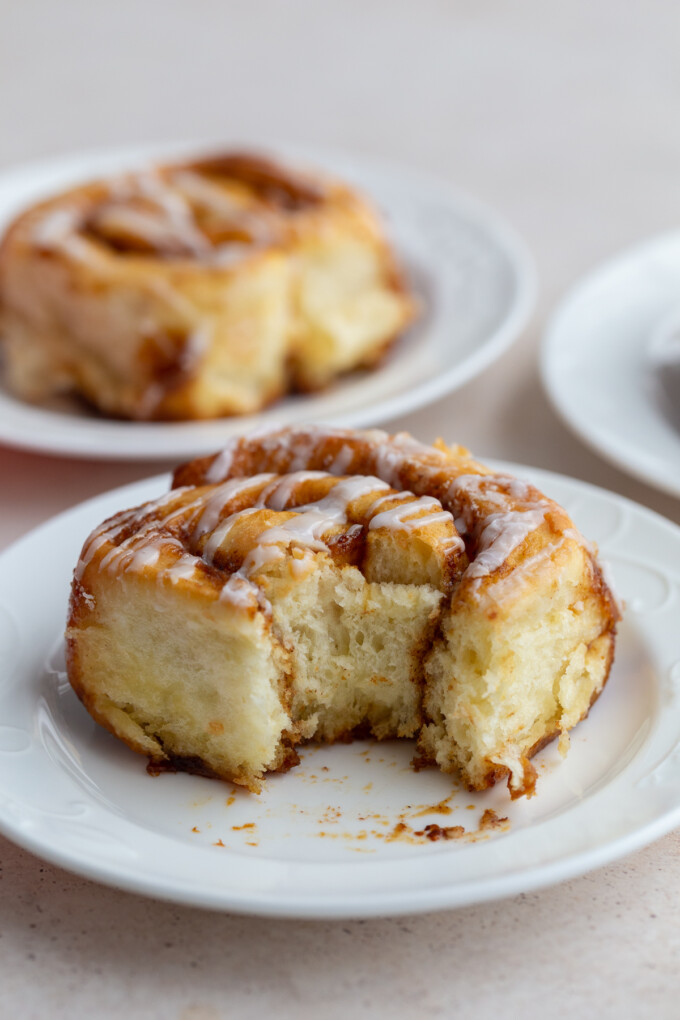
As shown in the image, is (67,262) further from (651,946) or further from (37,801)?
(651,946)

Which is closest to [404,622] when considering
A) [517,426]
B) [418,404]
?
[418,404]

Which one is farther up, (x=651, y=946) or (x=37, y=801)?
(x=651, y=946)

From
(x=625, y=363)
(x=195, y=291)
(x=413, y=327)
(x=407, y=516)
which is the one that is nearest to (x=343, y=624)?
(x=407, y=516)

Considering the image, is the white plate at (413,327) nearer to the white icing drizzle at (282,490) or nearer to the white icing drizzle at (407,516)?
the white icing drizzle at (282,490)

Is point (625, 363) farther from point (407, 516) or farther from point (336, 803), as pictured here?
point (336, 803)

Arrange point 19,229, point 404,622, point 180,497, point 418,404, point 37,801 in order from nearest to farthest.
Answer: point 37,801 < point 404,622 < point 180,497 < point 418,404 < point 19,229

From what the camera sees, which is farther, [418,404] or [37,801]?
[418,404]

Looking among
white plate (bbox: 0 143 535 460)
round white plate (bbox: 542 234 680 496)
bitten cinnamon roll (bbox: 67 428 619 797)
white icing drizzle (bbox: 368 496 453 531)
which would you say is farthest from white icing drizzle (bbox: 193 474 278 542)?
round white plate (bbox: 542 234 680 496)
